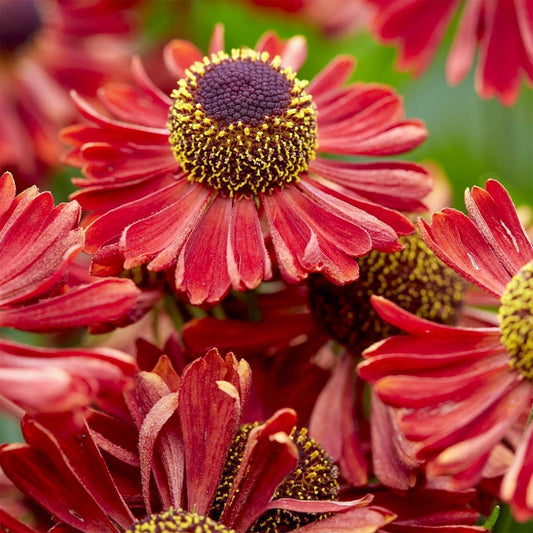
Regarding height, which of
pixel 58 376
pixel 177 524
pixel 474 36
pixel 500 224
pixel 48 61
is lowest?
pixel 177 524

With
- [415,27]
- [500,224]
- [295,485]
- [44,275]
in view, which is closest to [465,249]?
[500,224]

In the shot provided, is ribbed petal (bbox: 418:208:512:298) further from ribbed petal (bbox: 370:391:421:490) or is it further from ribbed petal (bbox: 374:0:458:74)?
ribbed petal (bbox: 374:0:458:74)

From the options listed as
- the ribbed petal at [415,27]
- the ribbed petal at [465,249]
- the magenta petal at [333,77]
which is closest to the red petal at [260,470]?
the ribbed petal at [465,249]

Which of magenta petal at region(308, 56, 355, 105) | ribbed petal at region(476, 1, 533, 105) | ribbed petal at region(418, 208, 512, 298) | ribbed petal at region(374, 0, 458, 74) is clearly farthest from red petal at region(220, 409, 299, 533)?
ribbed petal at region(374, 0, 458, 74)

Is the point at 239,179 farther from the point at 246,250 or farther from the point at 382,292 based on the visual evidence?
the point at 382,292

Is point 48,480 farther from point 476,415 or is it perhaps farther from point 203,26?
point 203,26

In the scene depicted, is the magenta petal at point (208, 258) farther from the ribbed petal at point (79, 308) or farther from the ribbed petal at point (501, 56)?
the ribbed petal at point (501, 56)

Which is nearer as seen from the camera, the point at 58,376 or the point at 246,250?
the point at 58,376
